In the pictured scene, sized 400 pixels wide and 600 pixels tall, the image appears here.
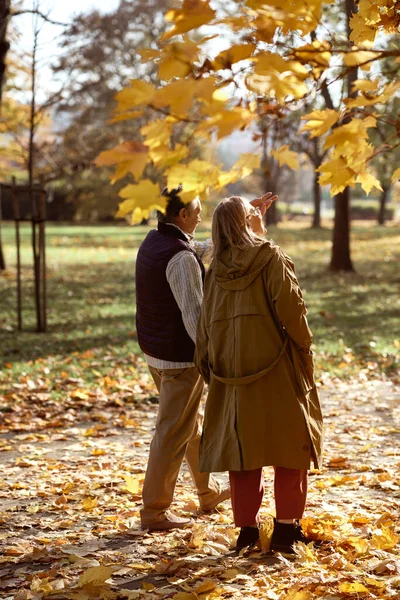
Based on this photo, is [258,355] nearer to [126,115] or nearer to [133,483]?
[126,115]

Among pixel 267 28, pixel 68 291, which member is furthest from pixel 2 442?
pixel 68 291

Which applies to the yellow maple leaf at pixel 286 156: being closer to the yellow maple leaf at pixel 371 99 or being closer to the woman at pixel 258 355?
the yellow maple leaf at pixel 371 99

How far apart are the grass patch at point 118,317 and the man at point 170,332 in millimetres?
2486

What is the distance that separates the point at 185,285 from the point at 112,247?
24106 millimetres

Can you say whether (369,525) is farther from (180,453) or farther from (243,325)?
(243,325)

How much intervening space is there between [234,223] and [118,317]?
29.3ft

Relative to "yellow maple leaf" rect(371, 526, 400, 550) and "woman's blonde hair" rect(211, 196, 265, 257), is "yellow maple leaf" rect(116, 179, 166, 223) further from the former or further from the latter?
"yellow maple leaf" rect(371, 526, 400, 550)

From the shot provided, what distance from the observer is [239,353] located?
358 centimetres

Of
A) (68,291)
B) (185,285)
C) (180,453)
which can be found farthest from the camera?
(68,291)

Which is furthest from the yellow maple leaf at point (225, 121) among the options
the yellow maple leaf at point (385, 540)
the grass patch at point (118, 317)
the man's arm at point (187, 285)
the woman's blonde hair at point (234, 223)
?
the grass patch at point (118, 317)

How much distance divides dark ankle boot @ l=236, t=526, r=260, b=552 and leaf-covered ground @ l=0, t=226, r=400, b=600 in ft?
0.17

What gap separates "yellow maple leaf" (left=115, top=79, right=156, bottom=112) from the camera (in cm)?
221

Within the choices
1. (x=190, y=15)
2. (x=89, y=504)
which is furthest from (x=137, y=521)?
(x=190, y=15)

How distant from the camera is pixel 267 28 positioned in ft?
7.68
